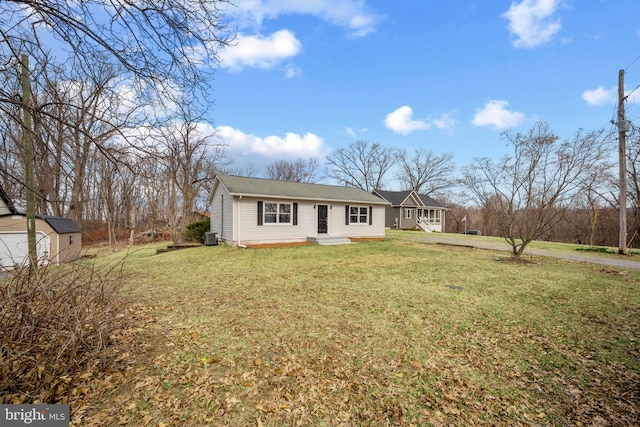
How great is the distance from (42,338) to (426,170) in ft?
138

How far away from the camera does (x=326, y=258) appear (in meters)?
10.3

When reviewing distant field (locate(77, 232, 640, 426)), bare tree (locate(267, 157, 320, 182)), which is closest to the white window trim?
distant field (locate(77, 232, 640, 426))

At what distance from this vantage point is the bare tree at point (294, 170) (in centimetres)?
3994

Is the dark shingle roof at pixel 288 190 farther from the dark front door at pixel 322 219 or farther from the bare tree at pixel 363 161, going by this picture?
the bare tree at pixel 363 161

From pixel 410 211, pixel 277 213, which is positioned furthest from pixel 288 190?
pixel 410 211

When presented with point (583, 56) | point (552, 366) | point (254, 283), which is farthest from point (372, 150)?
point (552, 366)

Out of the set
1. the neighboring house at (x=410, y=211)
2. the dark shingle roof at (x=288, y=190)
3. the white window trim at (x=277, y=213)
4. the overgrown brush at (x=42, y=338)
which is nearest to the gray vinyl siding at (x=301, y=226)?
the white window trim at (x=277, y=213)

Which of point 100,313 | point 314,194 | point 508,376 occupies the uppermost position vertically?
point 314,194

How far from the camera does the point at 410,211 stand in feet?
102

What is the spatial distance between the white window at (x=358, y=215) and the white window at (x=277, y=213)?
4.19 m

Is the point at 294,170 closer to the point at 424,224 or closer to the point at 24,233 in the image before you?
the point at 424,224

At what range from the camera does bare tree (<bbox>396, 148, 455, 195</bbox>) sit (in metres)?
38.7

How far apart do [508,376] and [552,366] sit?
0.70 m

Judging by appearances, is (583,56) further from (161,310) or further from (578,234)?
(578,234)
